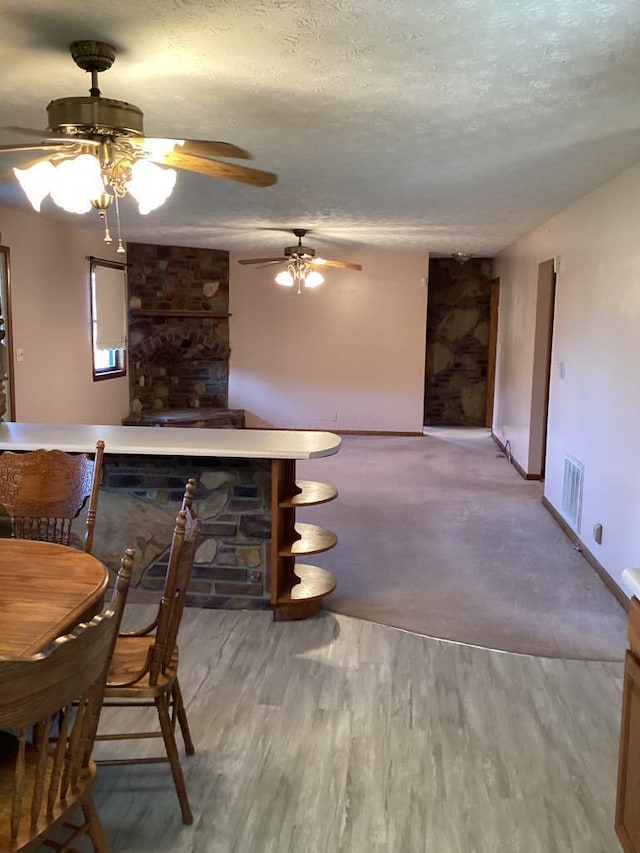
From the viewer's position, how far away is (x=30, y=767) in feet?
5.08

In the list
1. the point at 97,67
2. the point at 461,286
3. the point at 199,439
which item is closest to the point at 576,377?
the point at 199,439

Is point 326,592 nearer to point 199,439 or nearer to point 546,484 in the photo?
point 199,439

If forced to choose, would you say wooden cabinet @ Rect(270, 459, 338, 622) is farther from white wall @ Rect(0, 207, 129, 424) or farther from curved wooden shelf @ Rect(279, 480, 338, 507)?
white wall @ Rect(0, 207, 129, 424)

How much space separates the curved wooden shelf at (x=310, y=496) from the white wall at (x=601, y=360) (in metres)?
1.57

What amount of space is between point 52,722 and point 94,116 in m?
1.65

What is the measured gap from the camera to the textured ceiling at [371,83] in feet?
6.34

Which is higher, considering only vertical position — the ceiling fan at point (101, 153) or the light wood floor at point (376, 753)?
the ceiling fan at point (101, 153)

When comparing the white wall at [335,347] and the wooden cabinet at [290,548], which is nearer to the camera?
the wooden cabinet at [290,548]

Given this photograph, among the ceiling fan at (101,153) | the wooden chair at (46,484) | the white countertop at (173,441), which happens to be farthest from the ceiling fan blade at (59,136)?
the white countertop at (173,441)

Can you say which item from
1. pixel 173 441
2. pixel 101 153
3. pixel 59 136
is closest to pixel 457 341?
pixel 173 441

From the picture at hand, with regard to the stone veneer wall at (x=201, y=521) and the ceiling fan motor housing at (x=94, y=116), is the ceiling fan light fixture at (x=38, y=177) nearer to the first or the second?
the ceiling fan motor housing at (x=94, y=116)

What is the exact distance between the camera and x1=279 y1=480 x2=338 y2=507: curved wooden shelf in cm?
338

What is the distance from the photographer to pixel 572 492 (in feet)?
15.6

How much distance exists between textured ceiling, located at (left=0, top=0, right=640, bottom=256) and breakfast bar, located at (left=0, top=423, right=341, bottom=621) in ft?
4.71
